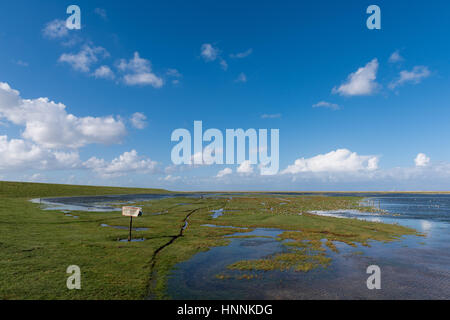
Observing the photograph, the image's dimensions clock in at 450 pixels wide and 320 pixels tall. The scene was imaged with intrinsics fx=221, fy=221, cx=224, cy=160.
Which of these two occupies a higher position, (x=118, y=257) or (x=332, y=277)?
(x=118, y=257)

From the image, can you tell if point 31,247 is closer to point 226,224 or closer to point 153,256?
point 153,256

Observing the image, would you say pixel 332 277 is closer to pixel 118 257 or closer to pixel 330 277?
pixel 330 277

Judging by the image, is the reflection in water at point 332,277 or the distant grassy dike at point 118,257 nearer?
the distant grassy dike at point 118,257

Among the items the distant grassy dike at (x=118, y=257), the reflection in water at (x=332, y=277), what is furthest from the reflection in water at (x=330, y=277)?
the distant grassy dike at (x=118, y=257)

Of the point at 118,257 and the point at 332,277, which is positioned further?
the point at 118,257

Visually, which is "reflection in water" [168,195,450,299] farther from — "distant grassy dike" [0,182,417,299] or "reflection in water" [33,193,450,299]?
"distant grassy dike" [0,182,417,299]

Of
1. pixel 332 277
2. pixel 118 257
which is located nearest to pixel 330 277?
pixel 332 277

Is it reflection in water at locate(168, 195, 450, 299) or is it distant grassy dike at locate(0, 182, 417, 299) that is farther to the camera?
reflection in water at locate(168, 195, 450, 299)

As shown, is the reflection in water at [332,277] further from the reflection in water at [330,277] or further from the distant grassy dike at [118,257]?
the distant grassy dike at [118,257]

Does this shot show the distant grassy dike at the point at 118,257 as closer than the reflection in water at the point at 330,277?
Yes

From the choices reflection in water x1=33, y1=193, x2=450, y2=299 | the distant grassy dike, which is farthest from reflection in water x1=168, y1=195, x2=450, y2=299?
the distant grassy dike
